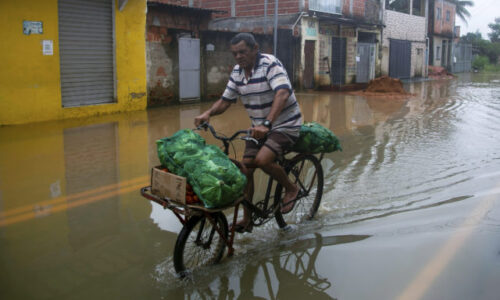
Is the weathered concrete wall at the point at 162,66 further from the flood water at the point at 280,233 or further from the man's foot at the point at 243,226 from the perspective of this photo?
the man's foot at the point at 243,226

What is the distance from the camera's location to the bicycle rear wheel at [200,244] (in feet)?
12.0

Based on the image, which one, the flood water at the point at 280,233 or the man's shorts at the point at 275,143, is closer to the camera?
the flood water at the point at 280,233

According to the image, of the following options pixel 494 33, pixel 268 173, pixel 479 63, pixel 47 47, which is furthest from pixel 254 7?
pixel 494 33

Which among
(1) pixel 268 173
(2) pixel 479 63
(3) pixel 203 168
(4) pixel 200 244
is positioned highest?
(2) pixel 479 63

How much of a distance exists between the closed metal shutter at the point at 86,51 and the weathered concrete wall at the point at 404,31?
809 inches

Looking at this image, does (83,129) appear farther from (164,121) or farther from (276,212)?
(276,212)

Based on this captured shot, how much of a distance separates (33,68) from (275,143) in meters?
9.25

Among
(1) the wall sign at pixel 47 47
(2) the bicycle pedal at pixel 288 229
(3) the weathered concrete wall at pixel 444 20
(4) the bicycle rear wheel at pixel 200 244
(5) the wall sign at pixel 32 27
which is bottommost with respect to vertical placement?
(2) the bicycle pedal at pixel 288 229

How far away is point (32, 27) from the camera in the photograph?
38.2ft

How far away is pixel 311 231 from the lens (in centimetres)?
486

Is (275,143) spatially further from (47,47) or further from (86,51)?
(86,51)

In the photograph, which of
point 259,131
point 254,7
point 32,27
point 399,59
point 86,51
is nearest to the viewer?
point 259,131

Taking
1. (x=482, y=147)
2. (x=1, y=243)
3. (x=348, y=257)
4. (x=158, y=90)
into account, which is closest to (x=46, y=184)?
(x=1, y=243)

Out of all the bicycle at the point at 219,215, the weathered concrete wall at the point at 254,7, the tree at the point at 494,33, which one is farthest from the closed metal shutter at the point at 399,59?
the tree at the point at 494,33
